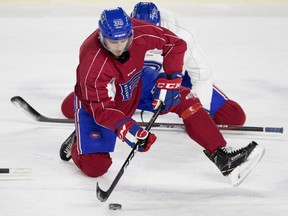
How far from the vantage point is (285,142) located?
3.96 metres

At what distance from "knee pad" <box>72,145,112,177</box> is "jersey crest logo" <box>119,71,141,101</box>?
29cm

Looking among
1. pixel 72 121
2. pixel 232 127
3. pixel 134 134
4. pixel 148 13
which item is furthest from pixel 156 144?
Answer: pixel 134 134

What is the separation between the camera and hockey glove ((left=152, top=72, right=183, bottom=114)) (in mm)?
3527

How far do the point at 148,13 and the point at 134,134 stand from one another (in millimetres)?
983

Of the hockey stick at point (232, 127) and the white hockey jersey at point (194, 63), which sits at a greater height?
the white hockey jersey at point (194, 63)

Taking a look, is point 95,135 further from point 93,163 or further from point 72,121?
point 72,121

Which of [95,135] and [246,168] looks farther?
[95,135]

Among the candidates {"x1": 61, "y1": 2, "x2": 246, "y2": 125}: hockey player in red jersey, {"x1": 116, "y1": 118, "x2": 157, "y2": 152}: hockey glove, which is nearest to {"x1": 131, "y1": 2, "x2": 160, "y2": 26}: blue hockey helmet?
{"x1": 61, "y1": 2, "x2": 246, "y2": 125}: hockey player in red jersey

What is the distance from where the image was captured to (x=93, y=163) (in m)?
3.46

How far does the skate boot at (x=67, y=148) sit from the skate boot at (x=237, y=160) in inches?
27.1

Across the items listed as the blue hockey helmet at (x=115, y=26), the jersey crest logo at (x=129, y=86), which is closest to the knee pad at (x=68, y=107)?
the jersey crest logo at (x=129, y=86)

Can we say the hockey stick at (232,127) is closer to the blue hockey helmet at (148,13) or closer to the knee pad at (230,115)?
the knee pad at (230,115)

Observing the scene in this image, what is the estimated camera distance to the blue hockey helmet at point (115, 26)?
10.6 ft

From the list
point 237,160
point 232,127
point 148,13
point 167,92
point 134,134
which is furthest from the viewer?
point 232,127
